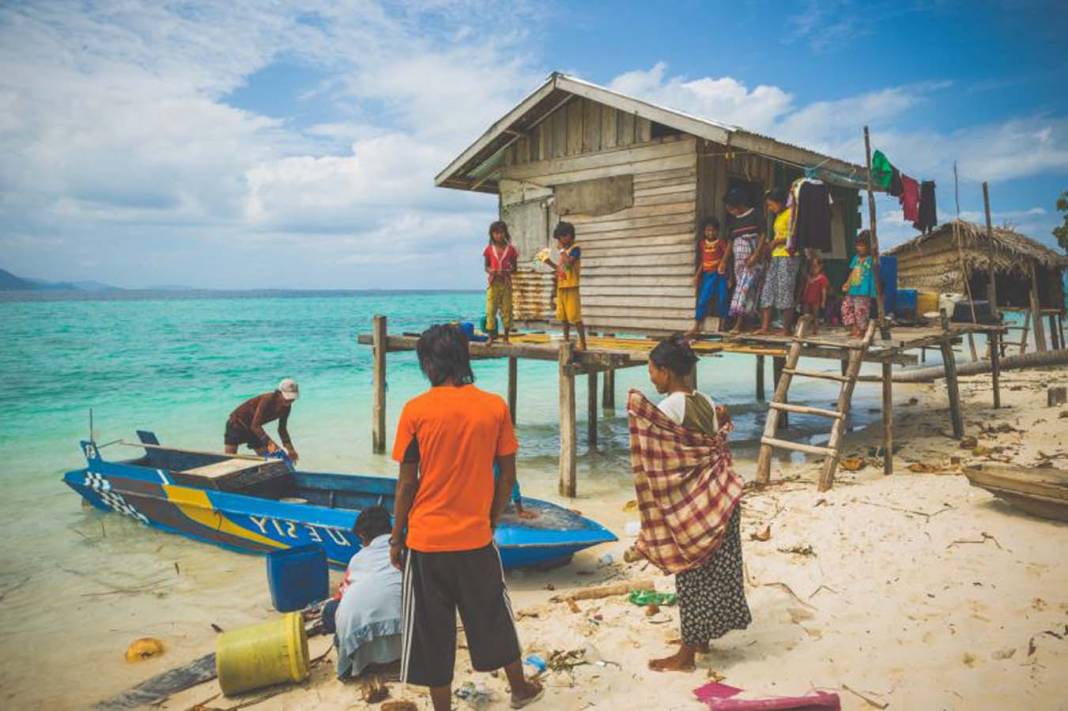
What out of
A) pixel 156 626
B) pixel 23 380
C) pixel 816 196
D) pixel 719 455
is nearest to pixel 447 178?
pixel 816 196

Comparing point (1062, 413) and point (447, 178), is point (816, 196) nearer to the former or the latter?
point (1062, 413)

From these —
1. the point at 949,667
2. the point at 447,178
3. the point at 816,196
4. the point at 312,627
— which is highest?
the point at 447,178

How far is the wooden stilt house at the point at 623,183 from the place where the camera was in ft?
32.2

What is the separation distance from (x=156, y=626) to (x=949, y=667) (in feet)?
20.1

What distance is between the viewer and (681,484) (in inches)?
139

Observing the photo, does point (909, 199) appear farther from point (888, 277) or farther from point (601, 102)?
point (601, 102)

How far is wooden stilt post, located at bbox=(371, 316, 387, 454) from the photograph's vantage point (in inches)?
452

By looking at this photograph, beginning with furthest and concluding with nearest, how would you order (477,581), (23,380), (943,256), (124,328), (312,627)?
(124,328)
(23,380)
(943,256)
(312,627)
(477,581)

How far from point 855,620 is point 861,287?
6.75m

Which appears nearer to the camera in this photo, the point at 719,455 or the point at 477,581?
the point at 477,581

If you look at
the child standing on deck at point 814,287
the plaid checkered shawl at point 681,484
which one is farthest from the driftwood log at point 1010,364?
the plaid checkered shawl at point 681,484

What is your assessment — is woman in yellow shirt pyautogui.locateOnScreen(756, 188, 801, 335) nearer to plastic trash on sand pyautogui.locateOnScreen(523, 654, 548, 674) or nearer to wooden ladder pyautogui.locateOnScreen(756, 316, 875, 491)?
wooden ladder pyautogui.locateOnScreen(756, 316, 875, 491)

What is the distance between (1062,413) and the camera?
→ 1044cm

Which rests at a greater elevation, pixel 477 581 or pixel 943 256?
pixel 943 256
